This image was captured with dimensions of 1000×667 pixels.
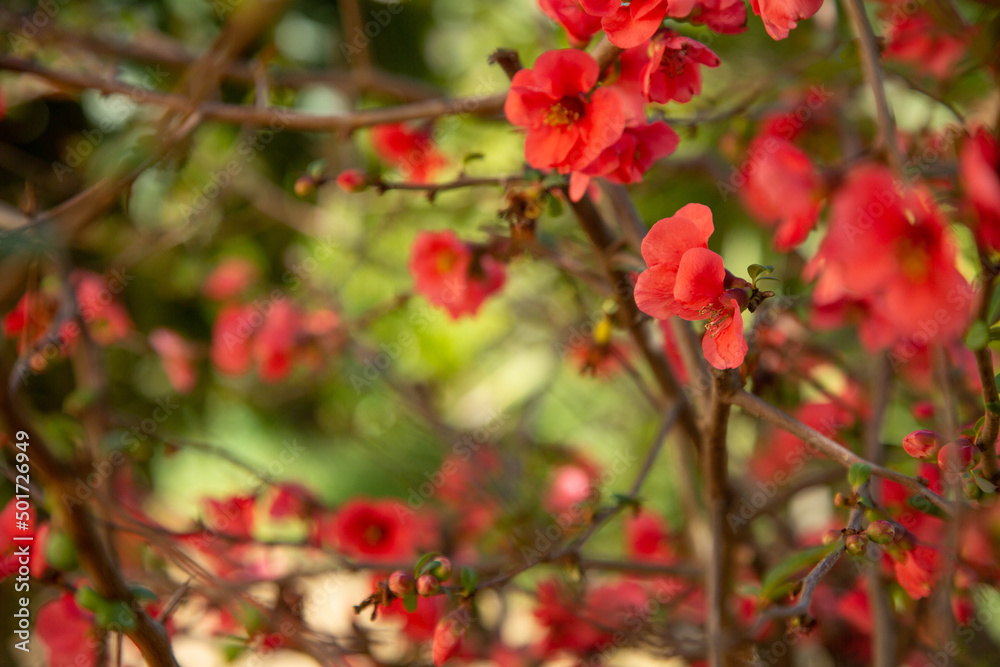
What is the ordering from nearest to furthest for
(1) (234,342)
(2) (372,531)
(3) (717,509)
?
(3) (717,509)
(2) (372,531)
(1) (234,342)

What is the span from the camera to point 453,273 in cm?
Answer: 87

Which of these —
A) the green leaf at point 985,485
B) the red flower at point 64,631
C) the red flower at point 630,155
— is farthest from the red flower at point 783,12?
the red flower at point 64,631

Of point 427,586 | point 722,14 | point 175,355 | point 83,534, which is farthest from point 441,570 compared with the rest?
point 175,355

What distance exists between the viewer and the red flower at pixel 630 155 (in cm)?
57

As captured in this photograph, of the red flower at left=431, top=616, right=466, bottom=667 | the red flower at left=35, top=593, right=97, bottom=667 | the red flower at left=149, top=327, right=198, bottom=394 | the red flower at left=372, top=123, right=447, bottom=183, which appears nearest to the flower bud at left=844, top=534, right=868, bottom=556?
the red flower at left=431, top=616, right=466, bottom=667

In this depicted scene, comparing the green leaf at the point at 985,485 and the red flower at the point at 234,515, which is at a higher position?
the green leaf at the point at 985,485

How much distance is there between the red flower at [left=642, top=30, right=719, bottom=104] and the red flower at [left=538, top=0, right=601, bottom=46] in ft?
0.20

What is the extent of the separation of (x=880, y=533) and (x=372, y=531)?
842mm

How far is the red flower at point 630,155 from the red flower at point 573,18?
9cm

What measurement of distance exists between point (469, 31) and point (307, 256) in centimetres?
94

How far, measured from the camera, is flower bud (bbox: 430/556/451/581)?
579 mm

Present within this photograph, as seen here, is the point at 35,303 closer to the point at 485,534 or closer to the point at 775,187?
the point at 485,534

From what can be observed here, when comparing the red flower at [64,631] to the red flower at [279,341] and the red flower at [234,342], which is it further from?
the red flower at [234,342]

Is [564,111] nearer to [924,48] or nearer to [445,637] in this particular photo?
[445,637]
